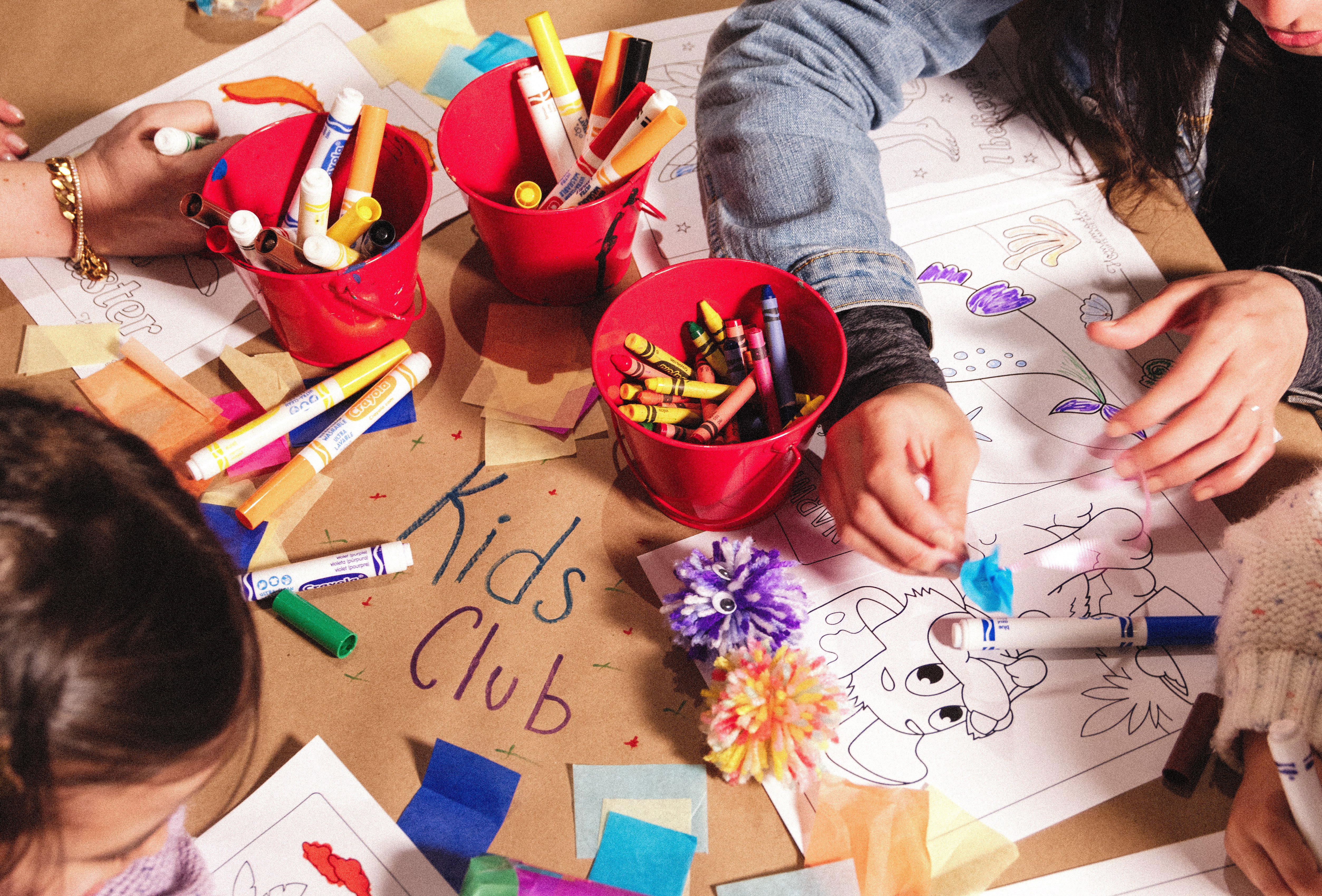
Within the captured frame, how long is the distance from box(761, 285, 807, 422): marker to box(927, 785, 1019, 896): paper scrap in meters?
0.26

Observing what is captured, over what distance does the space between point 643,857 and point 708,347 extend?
1.06 feet

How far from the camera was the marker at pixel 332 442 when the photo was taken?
0.55m

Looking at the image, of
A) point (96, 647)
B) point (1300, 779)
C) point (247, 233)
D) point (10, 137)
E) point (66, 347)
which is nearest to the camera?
point (96, 647)

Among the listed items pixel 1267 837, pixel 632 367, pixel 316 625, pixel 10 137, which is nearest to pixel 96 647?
pixel 316 625

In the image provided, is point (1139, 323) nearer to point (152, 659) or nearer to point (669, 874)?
point (669, 874)

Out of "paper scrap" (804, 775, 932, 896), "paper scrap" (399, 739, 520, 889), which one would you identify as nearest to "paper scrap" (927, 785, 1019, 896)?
"paper scrap" (804, 775, 932, 896)

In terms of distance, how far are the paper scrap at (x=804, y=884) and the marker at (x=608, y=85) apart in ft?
1.65

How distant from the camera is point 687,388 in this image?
0.54 meters

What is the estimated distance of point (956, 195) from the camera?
0.71m

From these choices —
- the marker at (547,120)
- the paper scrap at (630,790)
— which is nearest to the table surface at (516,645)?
the paper scrap at (630,790)

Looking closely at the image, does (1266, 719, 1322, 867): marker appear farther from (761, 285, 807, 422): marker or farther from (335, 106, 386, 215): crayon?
(335, 106, 386, 215): crayon

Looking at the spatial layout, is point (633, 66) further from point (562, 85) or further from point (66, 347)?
point (66, 347)

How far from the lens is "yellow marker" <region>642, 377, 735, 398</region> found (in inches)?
20.7

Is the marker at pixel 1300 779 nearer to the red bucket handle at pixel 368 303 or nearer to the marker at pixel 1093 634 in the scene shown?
the marker at pixel 1093 634
